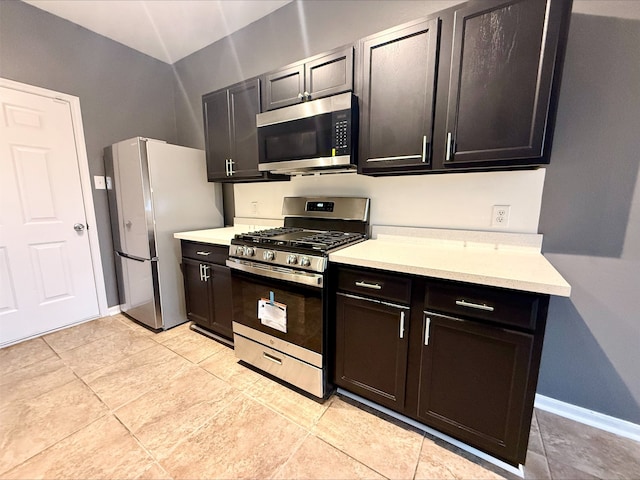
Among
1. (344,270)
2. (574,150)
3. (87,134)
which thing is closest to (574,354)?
(574,150)

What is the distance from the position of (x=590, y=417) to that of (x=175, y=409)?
2.38m

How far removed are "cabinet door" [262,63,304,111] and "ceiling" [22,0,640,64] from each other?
713mm

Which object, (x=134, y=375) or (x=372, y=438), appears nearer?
(x=372, y=438)

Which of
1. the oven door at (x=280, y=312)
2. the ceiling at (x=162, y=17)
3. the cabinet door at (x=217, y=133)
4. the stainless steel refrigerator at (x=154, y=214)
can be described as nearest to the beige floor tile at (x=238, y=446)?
the oven door at (x=280, y=312)

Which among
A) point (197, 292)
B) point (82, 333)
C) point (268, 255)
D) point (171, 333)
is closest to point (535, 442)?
point (268, 255)

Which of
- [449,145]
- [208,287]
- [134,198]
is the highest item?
[449,145]

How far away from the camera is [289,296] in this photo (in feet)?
5.32

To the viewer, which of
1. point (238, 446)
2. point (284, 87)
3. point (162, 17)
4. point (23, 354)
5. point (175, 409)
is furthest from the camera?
point (162, 17)

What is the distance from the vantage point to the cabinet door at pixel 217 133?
2.28 meters

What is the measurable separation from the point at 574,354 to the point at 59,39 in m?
4.58

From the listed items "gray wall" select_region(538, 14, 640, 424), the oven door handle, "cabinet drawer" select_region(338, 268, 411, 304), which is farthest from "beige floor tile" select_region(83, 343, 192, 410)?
"gray wall" select_region(538, 14, 640, 424)

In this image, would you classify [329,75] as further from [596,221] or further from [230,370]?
[230,370]

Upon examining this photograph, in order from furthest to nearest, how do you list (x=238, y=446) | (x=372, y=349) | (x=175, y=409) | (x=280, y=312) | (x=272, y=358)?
(x=272, y=358), (x=280, y=312), (x=175, y=409), (x=372, y=349), (x=238, y=446)

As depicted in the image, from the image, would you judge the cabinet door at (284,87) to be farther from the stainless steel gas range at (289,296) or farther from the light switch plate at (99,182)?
the light switch plate at (99,182)
